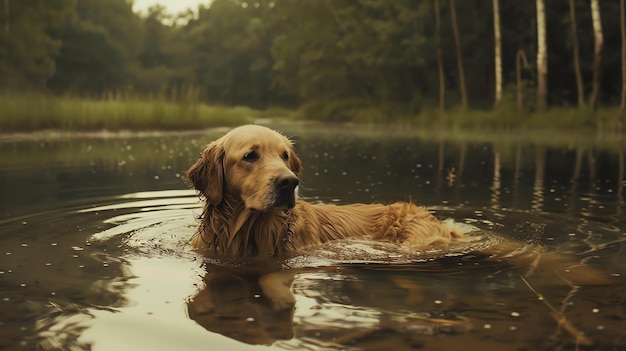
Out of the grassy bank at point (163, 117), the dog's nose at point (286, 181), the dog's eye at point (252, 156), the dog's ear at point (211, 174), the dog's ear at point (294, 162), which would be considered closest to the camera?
the dog's nose at point (286, 181)

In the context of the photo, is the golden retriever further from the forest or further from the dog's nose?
the forest

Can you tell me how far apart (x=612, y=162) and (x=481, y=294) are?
36.0ft

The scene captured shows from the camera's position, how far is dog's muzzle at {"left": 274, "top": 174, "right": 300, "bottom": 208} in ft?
17.7

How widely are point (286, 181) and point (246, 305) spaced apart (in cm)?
134

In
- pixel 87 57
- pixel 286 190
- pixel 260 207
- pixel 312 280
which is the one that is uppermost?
pixel 87 57

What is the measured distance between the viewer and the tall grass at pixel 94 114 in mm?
21625

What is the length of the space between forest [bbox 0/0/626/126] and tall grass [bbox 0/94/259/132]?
0.54 metres

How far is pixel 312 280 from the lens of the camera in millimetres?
4941

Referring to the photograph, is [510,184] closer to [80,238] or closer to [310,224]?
[310,224]

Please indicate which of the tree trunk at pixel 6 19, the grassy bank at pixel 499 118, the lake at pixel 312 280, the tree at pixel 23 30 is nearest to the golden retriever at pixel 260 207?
the lake at pixel 312 280

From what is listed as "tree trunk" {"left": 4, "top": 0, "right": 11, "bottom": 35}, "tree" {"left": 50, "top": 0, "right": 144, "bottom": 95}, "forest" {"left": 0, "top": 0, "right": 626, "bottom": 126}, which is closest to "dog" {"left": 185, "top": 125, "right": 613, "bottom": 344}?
"forest" {"left": 0, "top": 0, "right": 626, "bottom": 126}

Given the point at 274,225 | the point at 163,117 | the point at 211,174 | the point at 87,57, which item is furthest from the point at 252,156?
the point at 87,57

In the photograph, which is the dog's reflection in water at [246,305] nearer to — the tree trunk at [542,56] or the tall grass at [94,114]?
the tall grass at [94,114]

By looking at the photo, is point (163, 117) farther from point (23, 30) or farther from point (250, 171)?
point (250, 171)
